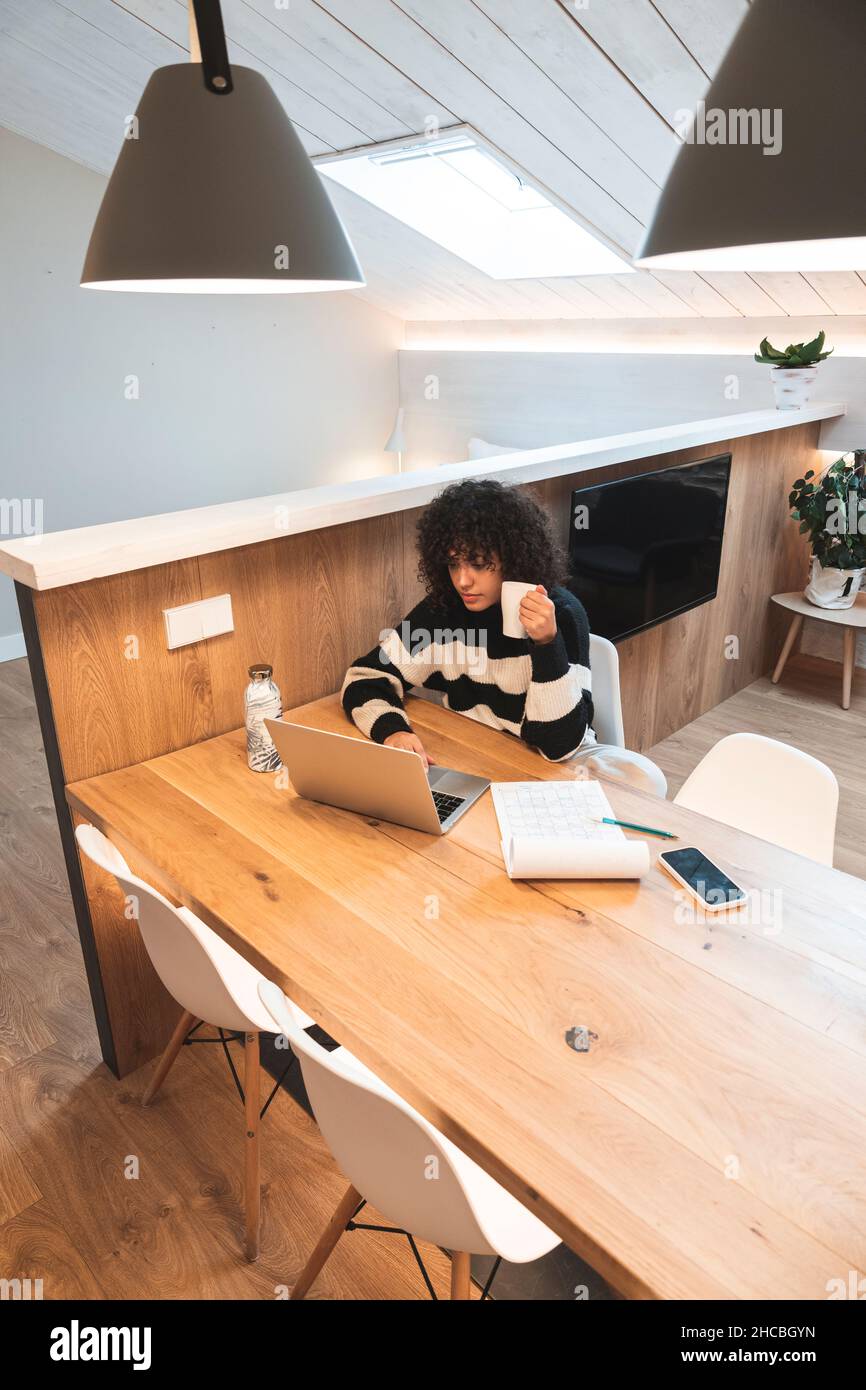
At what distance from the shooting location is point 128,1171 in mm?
1715

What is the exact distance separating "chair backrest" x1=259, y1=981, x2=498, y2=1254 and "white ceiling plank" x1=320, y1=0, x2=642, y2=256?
275 centimetres

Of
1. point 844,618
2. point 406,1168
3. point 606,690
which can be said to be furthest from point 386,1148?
point 844,618

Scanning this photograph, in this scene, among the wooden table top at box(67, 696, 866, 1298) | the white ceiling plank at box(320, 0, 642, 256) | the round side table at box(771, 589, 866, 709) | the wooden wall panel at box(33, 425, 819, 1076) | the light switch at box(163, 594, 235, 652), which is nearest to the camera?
the wooden table top at box(67, 696, 866, 1298)

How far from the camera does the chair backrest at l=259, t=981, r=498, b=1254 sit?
3.07 ft

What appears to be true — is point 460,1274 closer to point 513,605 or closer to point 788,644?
point 513,605

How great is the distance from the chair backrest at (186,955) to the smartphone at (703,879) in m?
0.69

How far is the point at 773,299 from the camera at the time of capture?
3535mm

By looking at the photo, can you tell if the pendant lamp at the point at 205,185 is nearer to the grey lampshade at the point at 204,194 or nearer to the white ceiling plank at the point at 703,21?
the grey lampshade at the point at 204,194

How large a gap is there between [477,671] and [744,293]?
2558 millimetres

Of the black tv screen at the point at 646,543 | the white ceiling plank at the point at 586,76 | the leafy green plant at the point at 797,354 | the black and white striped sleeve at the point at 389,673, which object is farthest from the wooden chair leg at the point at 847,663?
the black and white striped sleeve at the point at 389,673

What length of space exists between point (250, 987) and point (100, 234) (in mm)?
1135

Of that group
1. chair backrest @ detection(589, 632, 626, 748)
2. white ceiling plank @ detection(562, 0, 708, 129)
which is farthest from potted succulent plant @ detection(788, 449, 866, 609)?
chair backrest @ detection(589, 632, 626, 748)

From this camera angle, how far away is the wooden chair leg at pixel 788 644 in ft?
12.5
